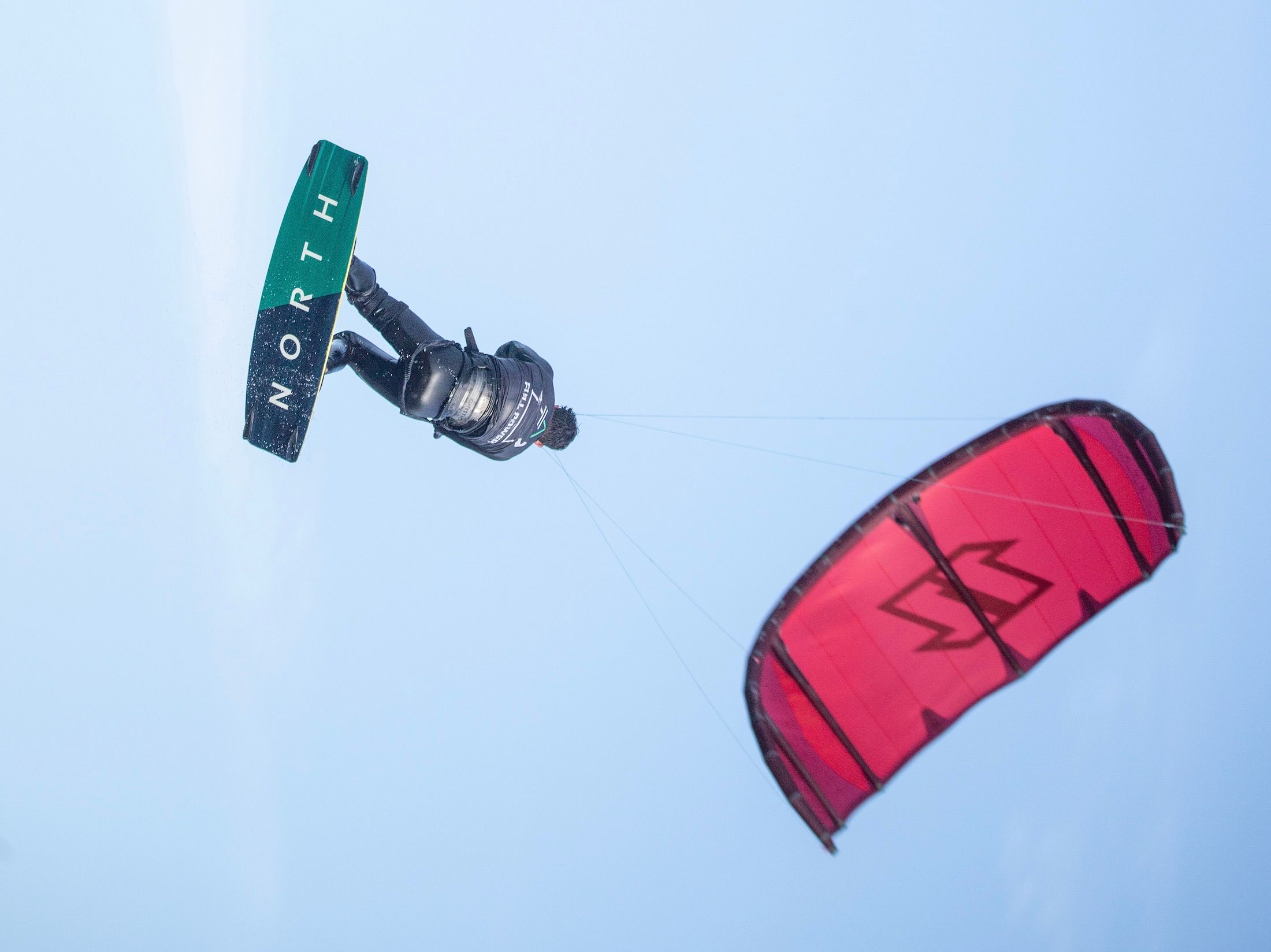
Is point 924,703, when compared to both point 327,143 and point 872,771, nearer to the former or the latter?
point 872,771

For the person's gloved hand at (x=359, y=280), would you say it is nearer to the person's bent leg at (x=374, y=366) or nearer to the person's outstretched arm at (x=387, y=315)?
the person's outstretched arm at (x=387, y=315)

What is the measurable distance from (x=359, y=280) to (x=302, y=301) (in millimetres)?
806

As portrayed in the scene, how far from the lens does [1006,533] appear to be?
8914mm

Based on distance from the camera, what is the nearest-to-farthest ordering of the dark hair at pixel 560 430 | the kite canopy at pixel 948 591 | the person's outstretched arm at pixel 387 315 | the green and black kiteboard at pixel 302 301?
the green and black kiteboard at pixel 302 301
the kite canopy at pixel 948 591
the person's outstretched arm at pixel 387 315
the dark hair at pixel 560 430

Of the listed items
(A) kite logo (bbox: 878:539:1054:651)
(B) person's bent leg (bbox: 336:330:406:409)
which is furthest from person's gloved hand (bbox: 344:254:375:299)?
(A) kite logo (bbox: 878:539:1054:651)

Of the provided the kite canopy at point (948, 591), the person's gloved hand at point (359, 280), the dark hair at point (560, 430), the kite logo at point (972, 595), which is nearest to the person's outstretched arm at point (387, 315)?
the person's gloved hand at point (359, 280)

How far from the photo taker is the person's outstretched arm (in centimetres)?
876

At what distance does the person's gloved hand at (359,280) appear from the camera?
341 inches

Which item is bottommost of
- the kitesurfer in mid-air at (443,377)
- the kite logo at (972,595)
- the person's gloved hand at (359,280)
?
the kite logo at (972,595)

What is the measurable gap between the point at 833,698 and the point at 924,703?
117 cm

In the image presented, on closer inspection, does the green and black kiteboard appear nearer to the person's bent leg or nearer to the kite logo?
the person's bent leg

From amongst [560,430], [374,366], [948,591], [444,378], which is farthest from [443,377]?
[948,591]

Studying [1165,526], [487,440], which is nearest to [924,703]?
[1165,526]

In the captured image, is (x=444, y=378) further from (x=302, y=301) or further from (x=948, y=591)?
(x=948, y=591)
